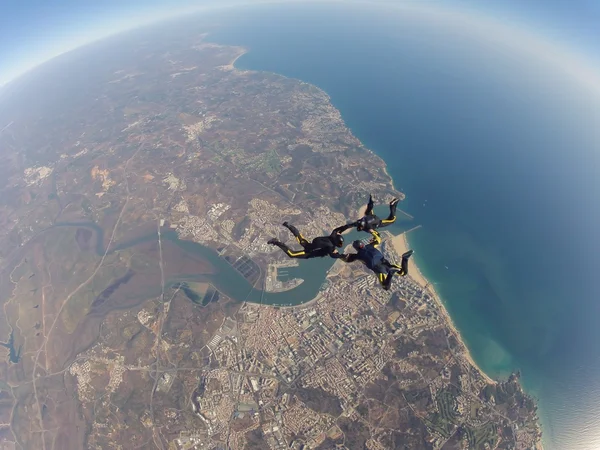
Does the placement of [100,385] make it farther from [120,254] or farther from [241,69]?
[241,69]

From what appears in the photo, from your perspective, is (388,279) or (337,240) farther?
(388,279)

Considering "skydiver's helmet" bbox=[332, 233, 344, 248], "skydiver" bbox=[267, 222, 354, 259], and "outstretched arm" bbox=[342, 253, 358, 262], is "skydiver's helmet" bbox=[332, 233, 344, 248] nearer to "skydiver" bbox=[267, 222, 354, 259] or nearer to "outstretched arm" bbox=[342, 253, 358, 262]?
"skydiver" bbox=[267, 222, 354, 259]

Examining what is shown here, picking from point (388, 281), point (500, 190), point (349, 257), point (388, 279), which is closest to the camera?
point (388, 279)

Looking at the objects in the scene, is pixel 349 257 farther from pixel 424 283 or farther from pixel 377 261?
pixel 424 283

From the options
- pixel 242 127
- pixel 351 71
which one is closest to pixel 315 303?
pixel 242 127

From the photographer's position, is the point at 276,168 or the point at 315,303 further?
the point at 276,168

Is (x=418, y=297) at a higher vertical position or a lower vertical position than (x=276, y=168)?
lower

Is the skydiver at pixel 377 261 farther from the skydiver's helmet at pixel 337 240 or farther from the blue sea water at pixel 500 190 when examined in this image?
the blue sea water at pixel 500 190

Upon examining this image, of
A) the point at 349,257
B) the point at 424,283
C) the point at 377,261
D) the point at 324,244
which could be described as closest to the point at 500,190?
the point at 424,283
